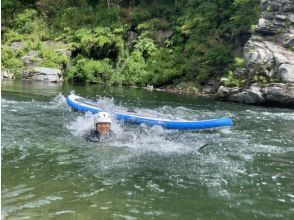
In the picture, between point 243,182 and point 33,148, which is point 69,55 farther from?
point 243,182

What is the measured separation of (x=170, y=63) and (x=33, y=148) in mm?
19842

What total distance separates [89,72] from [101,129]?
794 inches

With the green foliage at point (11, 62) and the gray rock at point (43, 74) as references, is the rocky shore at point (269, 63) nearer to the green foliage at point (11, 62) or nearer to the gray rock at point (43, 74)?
the gray rock at point (43, 74)

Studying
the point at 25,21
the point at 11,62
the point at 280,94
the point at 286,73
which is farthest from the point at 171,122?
the point at 25,21

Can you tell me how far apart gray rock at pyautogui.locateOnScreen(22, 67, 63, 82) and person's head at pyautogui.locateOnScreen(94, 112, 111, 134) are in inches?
759

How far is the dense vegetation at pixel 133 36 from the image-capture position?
26.3 m

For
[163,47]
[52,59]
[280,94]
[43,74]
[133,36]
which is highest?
[133,36]

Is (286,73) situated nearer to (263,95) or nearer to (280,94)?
(280,94)

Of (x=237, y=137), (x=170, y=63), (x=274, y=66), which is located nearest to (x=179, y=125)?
(x=237, y=137)

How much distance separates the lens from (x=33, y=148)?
9102mm

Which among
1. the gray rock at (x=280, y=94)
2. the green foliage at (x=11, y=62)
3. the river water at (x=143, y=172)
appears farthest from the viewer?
the green foliage at (x=11, y=62)

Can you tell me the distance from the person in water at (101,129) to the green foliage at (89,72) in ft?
64.9

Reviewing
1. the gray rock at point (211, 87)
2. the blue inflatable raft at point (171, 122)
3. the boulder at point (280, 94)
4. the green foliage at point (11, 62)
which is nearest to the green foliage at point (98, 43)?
the green foliage at point (11, 62)

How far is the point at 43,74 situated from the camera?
28641mm
